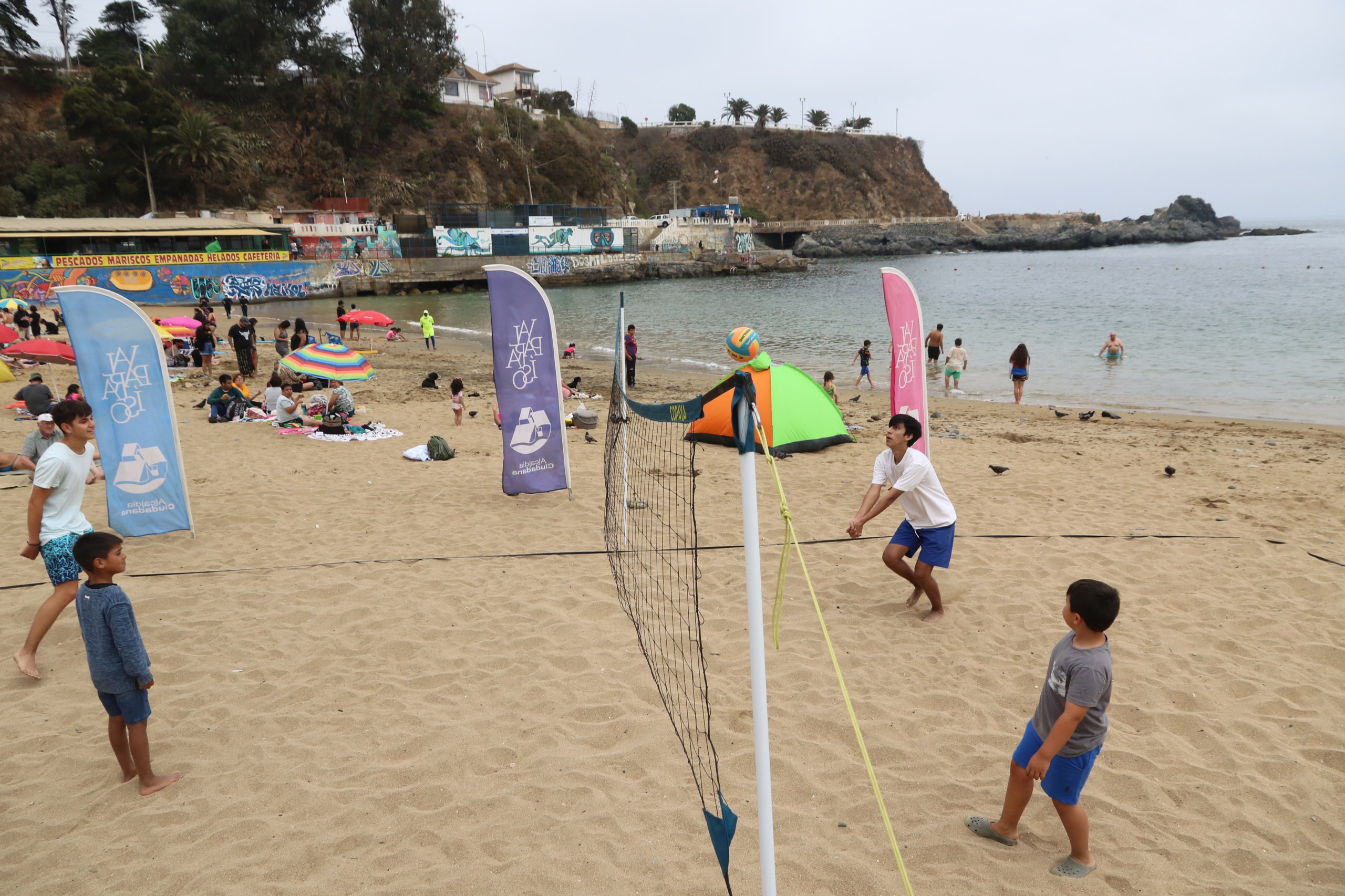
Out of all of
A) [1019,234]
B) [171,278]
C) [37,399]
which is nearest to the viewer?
[37,399]

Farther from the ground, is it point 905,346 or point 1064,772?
point 905,346

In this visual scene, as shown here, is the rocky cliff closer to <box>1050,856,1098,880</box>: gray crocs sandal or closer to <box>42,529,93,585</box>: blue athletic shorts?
<box>42,529,93,585</box>: blue athletic shorts

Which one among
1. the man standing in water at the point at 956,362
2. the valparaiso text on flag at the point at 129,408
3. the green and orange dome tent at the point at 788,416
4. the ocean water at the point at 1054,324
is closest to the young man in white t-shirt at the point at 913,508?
the green and orange dome tent at the point at 788,416

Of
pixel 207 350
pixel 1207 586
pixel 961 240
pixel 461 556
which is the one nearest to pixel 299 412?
pixel 207 350

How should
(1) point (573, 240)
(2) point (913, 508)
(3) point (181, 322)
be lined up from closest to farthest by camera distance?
1. (2) point (913, 508)
2. (3) point (181, 322)
3. (1) point (573, 240)

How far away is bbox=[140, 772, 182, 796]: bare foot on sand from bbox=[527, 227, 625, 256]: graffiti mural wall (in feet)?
173

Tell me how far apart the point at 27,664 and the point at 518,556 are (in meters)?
3.20

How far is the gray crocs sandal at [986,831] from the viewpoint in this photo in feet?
10.5

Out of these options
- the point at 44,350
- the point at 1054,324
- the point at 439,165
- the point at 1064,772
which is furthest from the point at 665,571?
the point at 439,165

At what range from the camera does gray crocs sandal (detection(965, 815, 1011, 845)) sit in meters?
3.19

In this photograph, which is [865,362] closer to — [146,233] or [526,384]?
[526,384]

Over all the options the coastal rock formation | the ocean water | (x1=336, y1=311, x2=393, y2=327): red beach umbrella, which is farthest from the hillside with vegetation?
(x1=336, y1=311, x2=393, y2=327): red beach umbrella

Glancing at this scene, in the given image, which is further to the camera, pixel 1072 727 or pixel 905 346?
pixel 905 346

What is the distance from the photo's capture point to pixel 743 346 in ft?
9.04
